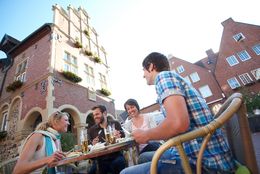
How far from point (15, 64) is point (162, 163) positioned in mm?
15078

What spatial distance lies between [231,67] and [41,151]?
2134cm

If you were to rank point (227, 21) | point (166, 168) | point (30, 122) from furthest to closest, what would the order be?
point (227, 21) < point (30, 122) < point (166, 168)

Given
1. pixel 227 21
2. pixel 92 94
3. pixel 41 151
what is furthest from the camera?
pixel 227 21

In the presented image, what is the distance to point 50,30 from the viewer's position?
11234 millimetres

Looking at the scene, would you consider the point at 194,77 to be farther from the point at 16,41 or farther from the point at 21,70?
the point at 16,41

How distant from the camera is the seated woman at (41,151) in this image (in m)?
1.63

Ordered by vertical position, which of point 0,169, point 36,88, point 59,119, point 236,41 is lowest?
point 0,169

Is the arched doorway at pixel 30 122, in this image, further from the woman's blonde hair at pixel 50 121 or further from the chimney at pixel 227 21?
the chimney at pixel 227 21

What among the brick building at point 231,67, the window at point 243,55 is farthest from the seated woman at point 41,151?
the window at point 243,55

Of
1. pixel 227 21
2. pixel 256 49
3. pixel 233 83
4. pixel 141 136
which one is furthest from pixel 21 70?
pixel 227 21

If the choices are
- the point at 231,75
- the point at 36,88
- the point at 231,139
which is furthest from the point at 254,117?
the point at 36,88

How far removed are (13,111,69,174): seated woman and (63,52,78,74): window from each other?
29.7ft

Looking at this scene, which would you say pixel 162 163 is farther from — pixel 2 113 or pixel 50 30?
pixel 2 113

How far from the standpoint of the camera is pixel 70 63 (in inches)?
452
